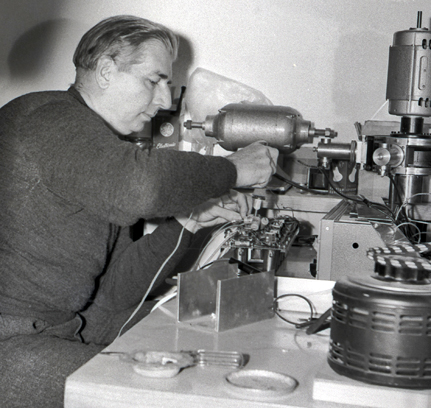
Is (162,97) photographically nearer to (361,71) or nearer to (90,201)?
(90,201)

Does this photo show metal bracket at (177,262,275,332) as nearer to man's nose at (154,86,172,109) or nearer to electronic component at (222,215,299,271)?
electronic component at (222,215,299,271)

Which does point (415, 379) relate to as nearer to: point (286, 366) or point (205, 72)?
point (286, 366)

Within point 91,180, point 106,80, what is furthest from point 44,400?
point 106,80

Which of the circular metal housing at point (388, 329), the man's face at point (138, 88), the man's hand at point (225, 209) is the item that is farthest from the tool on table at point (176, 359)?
the man's face at point (138, 88)

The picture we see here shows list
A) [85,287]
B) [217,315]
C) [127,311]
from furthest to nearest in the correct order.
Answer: [127,311]
[85,287]
[217,315]

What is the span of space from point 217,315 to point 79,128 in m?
0.47

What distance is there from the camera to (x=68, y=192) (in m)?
1.26

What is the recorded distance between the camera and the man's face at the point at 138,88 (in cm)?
158

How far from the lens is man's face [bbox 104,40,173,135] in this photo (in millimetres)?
1580

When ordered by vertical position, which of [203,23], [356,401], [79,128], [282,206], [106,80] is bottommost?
[356,401]

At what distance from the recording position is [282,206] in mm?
2016

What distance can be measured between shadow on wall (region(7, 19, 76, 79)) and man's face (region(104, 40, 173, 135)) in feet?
3.07

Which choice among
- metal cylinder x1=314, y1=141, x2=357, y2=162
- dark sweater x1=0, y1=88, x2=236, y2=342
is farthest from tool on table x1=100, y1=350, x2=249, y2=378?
metal cylinder x1=314, y1=141, x2=357, y2=162

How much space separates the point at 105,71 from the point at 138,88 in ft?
0.30
